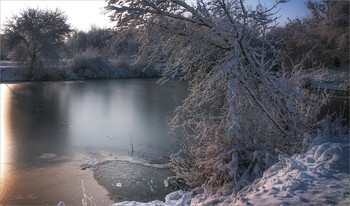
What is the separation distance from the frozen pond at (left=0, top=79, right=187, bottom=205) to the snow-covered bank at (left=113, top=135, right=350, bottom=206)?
2171mm

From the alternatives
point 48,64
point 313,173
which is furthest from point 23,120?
point 48,64

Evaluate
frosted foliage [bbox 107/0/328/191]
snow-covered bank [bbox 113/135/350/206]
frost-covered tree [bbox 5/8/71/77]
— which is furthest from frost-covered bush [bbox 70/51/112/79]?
snow-covered bank [bbox 113/135/350/206]

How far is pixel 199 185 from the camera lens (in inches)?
200

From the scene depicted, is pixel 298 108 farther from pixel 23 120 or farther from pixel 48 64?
pixel 48 64

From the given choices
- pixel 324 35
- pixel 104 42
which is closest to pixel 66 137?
pixel 104 42

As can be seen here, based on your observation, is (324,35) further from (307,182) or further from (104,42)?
(307,182)

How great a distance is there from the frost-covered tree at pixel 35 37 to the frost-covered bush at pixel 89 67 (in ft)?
5.82

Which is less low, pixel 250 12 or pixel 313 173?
pixel 250 12

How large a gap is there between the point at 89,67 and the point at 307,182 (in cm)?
2493

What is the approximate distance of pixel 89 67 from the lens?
26359 mm

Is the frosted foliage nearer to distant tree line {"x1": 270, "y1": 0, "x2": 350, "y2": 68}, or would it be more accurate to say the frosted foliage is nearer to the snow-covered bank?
the snow-covered bank

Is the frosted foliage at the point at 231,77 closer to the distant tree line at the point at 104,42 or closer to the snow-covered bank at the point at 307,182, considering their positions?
the snow-covered bank at the point at 307,182

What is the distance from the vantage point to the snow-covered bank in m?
2.97

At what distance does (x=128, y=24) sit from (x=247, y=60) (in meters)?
1.89
